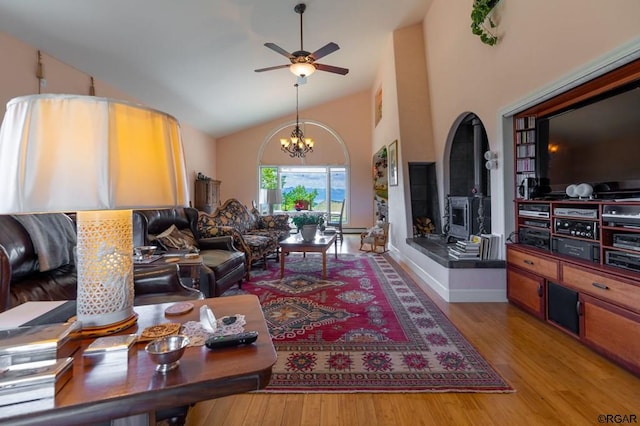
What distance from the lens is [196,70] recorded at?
4.59 meters

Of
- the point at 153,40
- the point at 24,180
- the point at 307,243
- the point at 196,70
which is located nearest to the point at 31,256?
the point at 24,180

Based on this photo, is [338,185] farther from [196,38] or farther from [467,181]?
[196,38]

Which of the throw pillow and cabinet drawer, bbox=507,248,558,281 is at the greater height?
the throw pillow

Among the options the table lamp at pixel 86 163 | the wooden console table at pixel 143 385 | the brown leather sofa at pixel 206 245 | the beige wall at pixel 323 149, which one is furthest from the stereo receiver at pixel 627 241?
the beige wall at pixel 323 149

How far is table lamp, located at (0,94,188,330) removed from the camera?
27.8 inches

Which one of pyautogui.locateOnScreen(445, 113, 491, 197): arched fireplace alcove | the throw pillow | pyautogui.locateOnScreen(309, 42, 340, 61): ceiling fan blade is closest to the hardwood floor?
the throw pillow

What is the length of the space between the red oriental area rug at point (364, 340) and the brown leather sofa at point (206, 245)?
0.43 meters

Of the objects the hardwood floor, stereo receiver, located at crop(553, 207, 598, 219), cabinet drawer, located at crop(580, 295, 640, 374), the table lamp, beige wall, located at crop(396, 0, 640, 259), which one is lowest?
the hardwood floor

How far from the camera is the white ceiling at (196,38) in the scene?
3027mm

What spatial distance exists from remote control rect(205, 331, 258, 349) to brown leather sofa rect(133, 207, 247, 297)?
6.29ft

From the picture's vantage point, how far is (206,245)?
3607 millimetres

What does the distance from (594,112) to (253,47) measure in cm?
406

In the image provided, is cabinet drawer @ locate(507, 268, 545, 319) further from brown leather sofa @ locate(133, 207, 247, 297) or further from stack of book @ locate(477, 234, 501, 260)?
brown leather sofa @ locate(133, 207, 247, 297)

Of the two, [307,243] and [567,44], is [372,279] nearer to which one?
[307,243]
